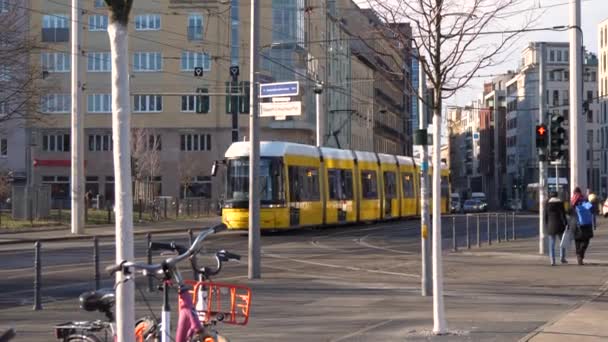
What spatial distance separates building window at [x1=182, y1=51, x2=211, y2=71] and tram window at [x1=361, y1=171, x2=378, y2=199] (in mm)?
30015

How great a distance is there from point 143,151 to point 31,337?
2580 inches

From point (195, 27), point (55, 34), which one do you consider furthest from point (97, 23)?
point (195, 27)

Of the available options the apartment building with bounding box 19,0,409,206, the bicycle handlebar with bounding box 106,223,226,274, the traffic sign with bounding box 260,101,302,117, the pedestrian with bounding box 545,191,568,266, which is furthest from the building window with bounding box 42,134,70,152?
the bicycle handlebar with bounding box 106,223,226,274

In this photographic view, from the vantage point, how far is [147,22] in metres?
76.9

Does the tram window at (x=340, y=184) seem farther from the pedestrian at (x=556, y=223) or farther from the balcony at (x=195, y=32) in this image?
the balcony at (x=195, y=32)

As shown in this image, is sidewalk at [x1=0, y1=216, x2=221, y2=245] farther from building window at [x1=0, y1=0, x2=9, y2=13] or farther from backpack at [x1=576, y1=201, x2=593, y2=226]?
backpack at [x1=576, y1=201, x2=593, y2=226]

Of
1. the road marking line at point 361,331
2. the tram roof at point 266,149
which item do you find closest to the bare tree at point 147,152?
the tram roof at point 266,149

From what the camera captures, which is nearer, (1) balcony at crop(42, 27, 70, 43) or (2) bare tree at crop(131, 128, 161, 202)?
(2) bare tree at crop(131, 128, 161, 202)

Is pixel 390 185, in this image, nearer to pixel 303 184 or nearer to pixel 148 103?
pixel 303 184

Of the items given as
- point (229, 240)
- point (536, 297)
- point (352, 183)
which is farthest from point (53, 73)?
point (536, 297)

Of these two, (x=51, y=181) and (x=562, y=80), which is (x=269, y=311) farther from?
(x=562, y=80)

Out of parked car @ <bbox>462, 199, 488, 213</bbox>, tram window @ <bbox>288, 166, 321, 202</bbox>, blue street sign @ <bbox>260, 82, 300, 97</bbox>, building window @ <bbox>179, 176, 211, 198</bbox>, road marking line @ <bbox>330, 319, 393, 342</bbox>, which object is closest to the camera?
road marking line @ <bbox>330, 319, 393, 342</bbox>

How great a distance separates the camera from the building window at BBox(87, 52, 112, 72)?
3019 inches

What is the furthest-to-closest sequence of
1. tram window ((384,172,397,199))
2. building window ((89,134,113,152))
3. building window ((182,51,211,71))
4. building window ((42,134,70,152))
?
building window ((42,134,70,152)), building window ((89,134,113,152)), building window ((182,51,211,71)), tram window ((384,172,397,199))
